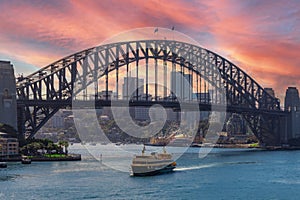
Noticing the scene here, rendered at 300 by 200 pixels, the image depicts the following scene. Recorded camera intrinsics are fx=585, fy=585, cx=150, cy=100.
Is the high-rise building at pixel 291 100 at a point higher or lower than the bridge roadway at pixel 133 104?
higher

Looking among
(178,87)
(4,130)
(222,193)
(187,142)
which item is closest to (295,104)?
(178,87)

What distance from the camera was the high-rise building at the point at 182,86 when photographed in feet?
355

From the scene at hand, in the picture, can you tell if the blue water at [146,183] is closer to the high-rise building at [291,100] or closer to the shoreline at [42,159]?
the shoreline at [42,159]

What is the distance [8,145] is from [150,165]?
23014mm

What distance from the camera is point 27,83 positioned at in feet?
287

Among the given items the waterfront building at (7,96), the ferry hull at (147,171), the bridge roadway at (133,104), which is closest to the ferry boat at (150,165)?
the ferry hull at (147,171)

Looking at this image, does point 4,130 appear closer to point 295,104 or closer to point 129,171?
point 129,171

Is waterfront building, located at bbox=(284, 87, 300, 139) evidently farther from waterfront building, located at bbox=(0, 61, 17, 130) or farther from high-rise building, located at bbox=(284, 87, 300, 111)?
waterfront building, located at bbox=(0, 61, 17, 130)

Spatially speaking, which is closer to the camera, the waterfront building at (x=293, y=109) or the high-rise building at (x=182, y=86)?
the high-rise building at (x=182, y=86)

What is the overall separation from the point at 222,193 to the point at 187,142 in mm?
119445

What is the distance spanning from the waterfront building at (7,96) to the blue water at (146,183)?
11.9m

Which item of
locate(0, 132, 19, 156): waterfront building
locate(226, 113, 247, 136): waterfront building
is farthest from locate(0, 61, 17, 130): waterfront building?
locate(226, 113, 247, 136): waterfront building

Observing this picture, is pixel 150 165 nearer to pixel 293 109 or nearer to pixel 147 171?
pixel 147 171

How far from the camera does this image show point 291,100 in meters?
124
